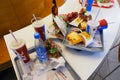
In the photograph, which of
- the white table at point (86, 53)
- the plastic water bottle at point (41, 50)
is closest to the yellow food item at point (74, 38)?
the white table at point (86, 53)

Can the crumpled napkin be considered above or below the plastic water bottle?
below

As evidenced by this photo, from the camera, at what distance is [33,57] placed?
0.97 meters

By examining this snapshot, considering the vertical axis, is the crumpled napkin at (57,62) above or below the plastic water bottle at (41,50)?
below

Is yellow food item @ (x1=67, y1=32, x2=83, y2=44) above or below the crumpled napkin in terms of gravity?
above

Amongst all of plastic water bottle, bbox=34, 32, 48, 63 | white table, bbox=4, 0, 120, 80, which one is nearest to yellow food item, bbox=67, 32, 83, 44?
white table, bbox=4, 0, 120, 80

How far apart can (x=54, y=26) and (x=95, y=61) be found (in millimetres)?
414

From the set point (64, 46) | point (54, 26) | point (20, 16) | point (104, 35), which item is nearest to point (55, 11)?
point (54, 26)

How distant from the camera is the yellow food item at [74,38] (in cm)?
95

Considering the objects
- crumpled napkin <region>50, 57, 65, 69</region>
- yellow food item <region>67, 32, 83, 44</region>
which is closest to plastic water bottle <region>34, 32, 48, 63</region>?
crumpled napkin <region>50, 57, 65, 69</region>

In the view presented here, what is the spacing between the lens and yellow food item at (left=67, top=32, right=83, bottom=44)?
0.95 m

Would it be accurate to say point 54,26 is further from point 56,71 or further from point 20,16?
point 20,16

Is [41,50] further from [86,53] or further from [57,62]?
[86,53]

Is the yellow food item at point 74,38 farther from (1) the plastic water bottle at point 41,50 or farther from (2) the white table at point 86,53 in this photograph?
(1) the plastic water bottle at point 41,50

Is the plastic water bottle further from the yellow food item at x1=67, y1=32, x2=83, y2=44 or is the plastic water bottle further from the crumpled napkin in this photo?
the yellow food item at x1=67, y1=32, x2=83, y2=44
